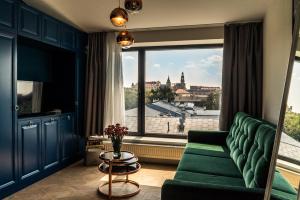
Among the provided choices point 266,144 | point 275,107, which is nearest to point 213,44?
point 275,107

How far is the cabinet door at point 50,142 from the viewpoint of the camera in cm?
354

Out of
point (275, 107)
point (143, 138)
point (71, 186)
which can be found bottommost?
point (71, 186)

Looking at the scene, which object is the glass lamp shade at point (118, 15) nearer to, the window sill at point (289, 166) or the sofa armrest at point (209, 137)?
the window sill at point (289, 166)

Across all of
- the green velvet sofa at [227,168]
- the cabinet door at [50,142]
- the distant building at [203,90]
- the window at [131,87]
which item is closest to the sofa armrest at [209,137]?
the green velvet sofa at [227,168]

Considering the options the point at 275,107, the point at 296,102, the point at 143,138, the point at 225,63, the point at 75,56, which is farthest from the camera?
the point at 143,138

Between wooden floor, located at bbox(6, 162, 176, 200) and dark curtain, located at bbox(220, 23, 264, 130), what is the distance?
137cm

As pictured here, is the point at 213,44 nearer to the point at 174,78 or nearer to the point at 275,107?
the point at 174,78

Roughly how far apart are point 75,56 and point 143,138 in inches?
75.4

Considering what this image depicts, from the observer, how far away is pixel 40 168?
11.3ft

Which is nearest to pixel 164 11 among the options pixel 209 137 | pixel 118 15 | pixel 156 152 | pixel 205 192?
pixel 118 15

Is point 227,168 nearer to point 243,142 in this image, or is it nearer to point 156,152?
point 243,142

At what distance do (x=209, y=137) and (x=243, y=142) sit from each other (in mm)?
1214

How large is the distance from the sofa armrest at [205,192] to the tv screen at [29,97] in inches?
107

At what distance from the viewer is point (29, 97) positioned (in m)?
3.73
